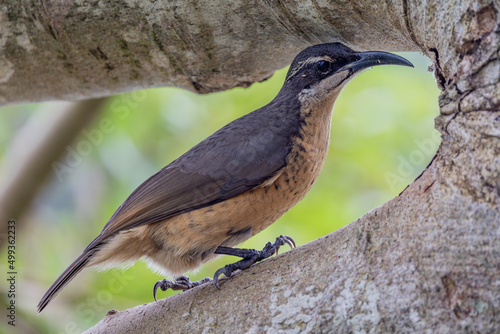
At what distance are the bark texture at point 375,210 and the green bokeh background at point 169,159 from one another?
2.08 meters

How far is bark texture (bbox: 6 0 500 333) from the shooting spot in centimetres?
223

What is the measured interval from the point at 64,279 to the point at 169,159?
9.71 ft

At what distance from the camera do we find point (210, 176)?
387 centimetres

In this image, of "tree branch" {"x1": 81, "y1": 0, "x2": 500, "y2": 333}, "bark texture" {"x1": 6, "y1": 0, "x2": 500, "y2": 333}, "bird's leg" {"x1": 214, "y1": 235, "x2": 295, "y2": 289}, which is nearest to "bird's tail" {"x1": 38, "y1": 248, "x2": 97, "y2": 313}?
"bark texture" {"x1": 6, "y1": 0, "x2": 500, "y2": 333}

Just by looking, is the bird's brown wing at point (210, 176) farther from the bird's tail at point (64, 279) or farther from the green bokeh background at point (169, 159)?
the green bokeh background at point (169, 159)

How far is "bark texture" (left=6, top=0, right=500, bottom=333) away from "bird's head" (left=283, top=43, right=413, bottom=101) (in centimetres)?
10

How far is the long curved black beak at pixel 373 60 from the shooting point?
381 cm

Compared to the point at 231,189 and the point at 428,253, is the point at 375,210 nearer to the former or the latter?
the point at 428,253

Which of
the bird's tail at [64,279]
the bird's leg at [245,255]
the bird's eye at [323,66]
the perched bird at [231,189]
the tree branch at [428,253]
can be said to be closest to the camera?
the tree branch at [428,253]

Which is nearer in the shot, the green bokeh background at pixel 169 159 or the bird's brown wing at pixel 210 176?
the bird's brown wing at pixel 210 176

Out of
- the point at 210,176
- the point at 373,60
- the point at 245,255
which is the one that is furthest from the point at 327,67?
the point at 245,255

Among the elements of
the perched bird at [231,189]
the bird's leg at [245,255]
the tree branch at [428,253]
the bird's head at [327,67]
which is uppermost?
the bird's head at [327,67]

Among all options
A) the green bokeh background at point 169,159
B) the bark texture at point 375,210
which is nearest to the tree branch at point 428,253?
the bark texture at point 375,210

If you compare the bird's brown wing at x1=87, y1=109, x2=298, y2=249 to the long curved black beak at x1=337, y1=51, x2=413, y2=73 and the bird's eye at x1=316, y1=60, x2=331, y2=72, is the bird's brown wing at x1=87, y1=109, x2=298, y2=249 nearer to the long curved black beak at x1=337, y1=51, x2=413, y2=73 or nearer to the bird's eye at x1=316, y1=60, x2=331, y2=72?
the bird's eye at x1=316, y1=60, x2=331, y2=72
